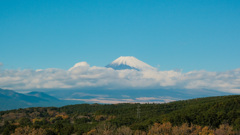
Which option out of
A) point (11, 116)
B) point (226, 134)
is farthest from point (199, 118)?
point (11, 116)

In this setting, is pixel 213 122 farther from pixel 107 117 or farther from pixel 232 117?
pixel 107 117

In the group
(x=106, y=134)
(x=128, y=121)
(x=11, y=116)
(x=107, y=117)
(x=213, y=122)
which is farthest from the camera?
(x=11, y=116)

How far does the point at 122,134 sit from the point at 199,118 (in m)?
43.8

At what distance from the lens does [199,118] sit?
4183 inches

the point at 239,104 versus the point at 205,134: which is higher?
the point at 239,104

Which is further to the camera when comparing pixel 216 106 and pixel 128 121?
pixel 128 121

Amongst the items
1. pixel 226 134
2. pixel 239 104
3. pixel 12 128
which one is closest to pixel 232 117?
pixel 239 104

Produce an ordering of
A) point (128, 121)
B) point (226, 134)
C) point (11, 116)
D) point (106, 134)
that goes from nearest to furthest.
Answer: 1. point (106, 134)
2. point (226, 134)
3. point (128, 121)
4. point (11, 116)

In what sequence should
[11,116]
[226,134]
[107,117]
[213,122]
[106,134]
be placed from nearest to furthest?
[106,134] < [226,134] < [213,122] < [107,117] < [11,116]

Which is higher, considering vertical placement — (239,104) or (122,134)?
(239,104)

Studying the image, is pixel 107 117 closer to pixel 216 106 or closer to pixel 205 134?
pixel 216 106

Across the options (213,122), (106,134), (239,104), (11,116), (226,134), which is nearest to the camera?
(106,134)

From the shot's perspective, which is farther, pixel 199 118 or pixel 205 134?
pixel 199 118

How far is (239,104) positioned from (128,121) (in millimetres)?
47876
